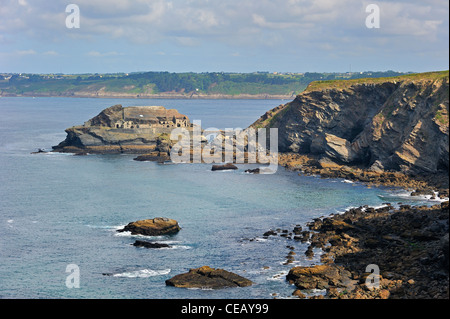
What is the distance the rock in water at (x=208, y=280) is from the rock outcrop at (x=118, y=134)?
90.7 metres

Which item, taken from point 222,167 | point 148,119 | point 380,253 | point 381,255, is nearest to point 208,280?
point 381,255

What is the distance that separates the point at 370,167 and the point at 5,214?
2563 inches

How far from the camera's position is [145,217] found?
81.1 m

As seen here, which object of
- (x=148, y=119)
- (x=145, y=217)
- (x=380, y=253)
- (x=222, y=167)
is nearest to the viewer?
(x=380, y=253)

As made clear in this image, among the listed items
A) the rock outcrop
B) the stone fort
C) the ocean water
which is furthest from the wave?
the stone fort

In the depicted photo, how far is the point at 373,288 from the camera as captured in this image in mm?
51250

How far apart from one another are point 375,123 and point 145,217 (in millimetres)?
53538

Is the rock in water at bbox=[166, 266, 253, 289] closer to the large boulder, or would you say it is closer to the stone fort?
the large boulder

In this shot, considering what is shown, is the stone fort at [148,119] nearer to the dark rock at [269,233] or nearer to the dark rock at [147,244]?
the dark rock at [269,233]

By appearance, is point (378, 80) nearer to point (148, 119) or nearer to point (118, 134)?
point (148, 119)

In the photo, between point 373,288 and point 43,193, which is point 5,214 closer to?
point 43,193

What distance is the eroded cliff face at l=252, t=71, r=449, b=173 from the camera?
99.5 m

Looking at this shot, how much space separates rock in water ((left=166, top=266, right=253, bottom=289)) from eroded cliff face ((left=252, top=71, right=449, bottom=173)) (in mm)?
52281

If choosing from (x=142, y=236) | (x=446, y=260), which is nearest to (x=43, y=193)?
(x=142, y=236)
